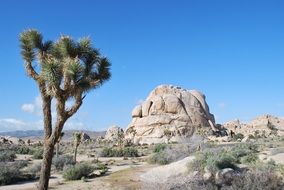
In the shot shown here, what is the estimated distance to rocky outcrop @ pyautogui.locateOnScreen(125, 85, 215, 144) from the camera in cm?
7075

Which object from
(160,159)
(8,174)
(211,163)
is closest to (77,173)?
(8,174)

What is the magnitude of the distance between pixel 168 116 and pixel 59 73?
5828cm

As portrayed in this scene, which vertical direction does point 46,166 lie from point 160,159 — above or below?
below

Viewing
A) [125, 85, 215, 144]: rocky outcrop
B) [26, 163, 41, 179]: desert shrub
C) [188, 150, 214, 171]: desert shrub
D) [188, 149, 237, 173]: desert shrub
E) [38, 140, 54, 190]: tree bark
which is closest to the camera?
[38, 140, 54, 190]: tree bark

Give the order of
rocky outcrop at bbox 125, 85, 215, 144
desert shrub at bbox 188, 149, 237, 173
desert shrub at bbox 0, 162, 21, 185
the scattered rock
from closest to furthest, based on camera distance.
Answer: the scattered rock < desert shrub at bbox 188, 149, 237, 173 < desert shrub at bbox 0, 162, 21, 185 < rocky outcrop at bbox 125, 85, 215, 144

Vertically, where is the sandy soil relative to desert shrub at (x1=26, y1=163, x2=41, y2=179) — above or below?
below

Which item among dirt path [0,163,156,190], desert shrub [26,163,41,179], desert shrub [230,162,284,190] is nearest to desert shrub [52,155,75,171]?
desert shrub [26,163,41,179]

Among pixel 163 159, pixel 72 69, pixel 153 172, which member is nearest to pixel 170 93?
pixel 163 159

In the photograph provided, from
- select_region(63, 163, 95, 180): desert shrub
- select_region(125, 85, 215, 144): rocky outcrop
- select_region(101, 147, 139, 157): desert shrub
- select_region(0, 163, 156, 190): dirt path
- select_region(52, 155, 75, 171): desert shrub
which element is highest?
select_region(125, 85, 215, 144): rocky outcrop

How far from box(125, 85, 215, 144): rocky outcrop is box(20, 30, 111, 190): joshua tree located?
5113 cm

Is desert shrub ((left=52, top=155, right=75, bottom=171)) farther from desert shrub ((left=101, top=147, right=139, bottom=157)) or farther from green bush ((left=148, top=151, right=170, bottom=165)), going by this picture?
desert shrub ((left=101, top=147, right=139, bottom=157))

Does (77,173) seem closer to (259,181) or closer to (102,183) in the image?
(102,183)

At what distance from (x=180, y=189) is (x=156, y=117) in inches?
2380

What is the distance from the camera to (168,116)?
7356 cm
